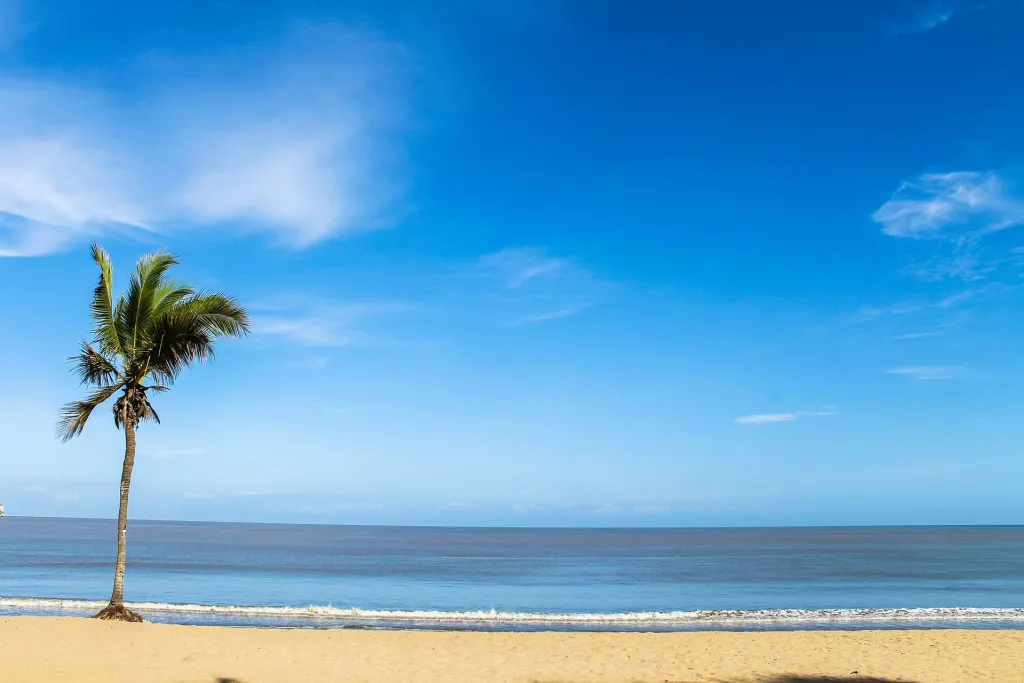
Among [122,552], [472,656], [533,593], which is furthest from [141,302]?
[533,593]

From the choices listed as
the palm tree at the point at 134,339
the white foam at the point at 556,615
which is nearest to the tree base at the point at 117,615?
the palm tree at the point at 134,339

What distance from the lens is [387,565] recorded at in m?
54.0

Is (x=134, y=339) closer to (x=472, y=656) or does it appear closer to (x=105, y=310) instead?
(x=105, y=310)

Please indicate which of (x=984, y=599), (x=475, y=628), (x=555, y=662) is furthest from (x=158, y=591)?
(x=984, y=599)

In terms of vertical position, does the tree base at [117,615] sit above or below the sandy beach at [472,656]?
above

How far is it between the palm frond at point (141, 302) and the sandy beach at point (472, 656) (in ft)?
20.2

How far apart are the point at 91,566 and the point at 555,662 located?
41.7 meters

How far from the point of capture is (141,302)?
16500mm

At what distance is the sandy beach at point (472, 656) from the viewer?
507 inches

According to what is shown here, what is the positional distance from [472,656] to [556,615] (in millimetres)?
10104

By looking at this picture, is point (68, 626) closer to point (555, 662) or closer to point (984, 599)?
point (555, 662)

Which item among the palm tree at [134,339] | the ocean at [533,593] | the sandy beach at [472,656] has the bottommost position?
the ocean at [533,593]

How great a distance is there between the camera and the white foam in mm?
23234

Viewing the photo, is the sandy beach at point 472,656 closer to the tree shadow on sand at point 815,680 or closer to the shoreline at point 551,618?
the tree shadow on sand at point 815,680
